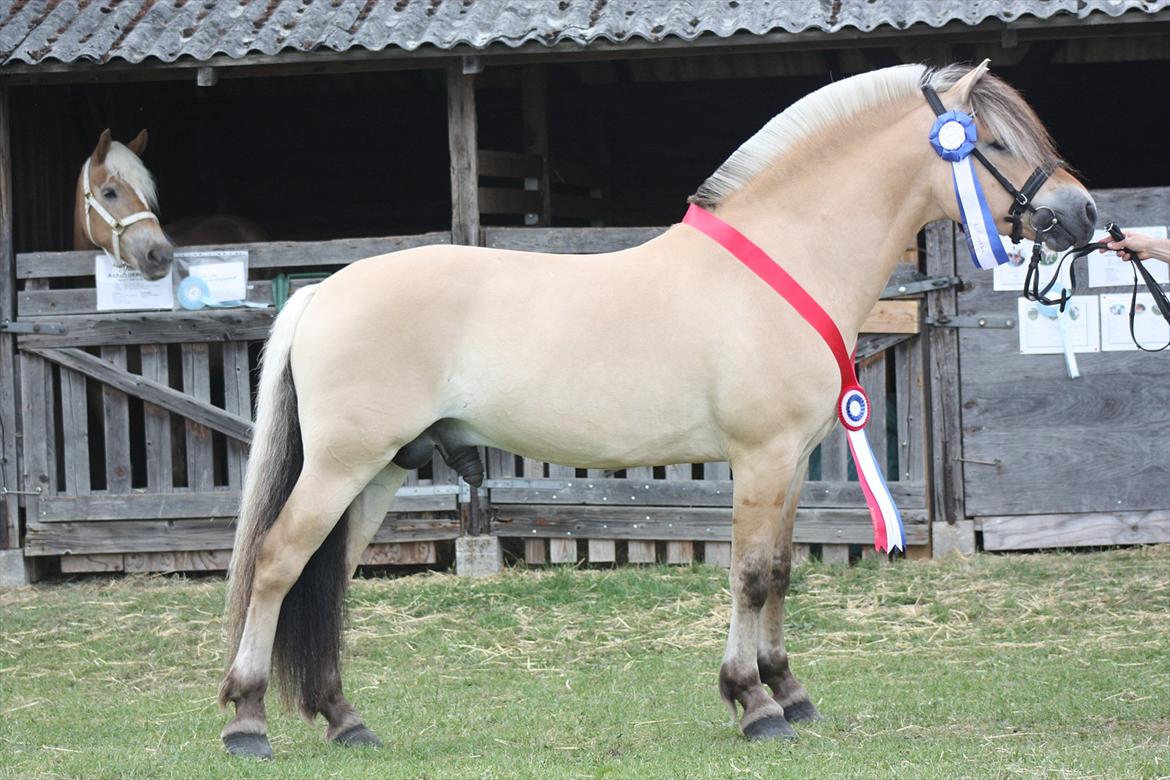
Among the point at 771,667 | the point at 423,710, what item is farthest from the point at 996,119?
the point at 423,710

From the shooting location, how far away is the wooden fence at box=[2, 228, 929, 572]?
309 inches

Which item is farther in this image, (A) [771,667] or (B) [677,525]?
(B) [677,525]

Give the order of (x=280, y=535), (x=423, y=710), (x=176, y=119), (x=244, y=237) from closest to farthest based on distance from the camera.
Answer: (x=280, y=535) → (x=423, y=710) → (x=244, y=237) → (x=176, y=119)

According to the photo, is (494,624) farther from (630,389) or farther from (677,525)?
(630,389)

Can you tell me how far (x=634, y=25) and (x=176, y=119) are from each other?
16.9 feet

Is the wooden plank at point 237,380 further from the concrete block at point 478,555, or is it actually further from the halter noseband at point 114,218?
the concrete block at point 478,555

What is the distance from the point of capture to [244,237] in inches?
357

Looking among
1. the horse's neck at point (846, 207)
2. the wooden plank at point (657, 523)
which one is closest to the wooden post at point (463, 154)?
the wooden plank at point (657, 523)

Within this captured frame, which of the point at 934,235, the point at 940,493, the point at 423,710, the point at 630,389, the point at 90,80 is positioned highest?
the point at 90,80

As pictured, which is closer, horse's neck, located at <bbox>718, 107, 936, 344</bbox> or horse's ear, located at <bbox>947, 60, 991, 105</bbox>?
horse's ear, located at <bbox>947, 60, 991, 105</bbox>

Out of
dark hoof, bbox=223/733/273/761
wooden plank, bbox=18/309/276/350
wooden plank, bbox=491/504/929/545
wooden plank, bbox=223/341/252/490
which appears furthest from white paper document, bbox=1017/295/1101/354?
dark hoof, bbox=223/733/273/761

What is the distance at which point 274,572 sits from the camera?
4.35 m

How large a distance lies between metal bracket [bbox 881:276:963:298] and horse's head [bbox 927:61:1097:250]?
126 inches

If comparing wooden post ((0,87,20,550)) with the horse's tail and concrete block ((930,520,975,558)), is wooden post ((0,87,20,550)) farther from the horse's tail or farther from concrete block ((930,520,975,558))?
concrete block ((930,520,975,558))
